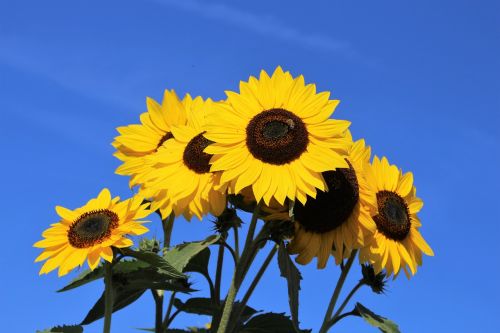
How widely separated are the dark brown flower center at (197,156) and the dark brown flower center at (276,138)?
42cm

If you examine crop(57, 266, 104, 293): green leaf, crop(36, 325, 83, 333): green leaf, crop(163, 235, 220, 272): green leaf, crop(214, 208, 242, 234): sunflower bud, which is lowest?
crop(36, 325, 83, 333): green leaf

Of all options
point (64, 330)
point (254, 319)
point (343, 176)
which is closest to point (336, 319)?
point (254, 319)

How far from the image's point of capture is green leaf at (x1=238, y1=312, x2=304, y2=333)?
4574mm

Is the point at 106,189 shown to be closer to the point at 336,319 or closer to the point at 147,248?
the point at 147,248

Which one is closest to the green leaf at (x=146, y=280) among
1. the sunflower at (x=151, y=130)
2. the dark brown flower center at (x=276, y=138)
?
the dark brown flower center at (x=276, y=138)

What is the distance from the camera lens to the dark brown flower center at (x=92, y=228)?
13.6ft

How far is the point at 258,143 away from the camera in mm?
4020

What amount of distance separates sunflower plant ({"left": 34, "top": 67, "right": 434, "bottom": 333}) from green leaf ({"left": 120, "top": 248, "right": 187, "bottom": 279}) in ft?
0.04

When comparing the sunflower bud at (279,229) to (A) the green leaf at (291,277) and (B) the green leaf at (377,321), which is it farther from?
(B) the green leaf at (377,321)

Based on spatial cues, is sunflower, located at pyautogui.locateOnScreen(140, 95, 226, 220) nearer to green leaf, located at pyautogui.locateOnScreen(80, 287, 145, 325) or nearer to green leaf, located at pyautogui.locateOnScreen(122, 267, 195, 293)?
green leaf, located at pyautogui.locateOnScreen(122, 267, 195, 293)

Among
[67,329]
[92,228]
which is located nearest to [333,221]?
[92,228]

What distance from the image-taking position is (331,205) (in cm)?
423

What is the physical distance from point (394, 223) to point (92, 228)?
1789 millimetres

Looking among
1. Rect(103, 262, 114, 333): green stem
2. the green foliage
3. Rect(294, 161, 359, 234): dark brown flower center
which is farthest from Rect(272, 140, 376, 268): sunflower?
Rect(103, 262, 114, 333): green stem
